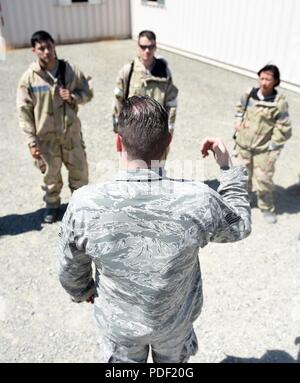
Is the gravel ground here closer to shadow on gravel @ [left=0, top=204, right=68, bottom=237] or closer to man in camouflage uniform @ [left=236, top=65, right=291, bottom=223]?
shadow on gravel @ [left=0, top=204, right=68, bottom=237]

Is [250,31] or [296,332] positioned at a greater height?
[250,31]

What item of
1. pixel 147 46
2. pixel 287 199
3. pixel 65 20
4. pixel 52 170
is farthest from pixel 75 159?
pixel 65 20

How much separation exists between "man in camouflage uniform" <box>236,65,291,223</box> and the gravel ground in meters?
0.46

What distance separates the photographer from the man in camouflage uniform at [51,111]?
4043 mm

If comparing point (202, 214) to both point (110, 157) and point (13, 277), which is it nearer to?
point (13, 277)

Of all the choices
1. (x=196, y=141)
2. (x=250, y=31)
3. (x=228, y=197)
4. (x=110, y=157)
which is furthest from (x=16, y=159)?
(x=250, y=31)

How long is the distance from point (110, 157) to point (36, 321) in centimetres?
341

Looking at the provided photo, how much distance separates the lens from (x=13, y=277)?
3.96m

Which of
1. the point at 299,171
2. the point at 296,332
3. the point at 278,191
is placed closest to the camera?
the point at 296,332

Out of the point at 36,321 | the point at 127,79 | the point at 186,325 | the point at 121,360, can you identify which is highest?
the point at 127,79

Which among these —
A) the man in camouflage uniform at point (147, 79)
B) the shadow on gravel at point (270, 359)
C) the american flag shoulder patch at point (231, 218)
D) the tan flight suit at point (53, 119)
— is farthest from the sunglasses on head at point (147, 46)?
the shadow on gravel at point (270, 359)

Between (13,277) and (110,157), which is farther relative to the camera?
(110,157)

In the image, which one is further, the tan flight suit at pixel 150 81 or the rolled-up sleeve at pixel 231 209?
the tan flight suit at pixel 150 81

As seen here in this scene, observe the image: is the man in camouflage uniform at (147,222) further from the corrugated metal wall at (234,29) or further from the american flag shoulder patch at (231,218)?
the corrugated metal wall at (234,29)
